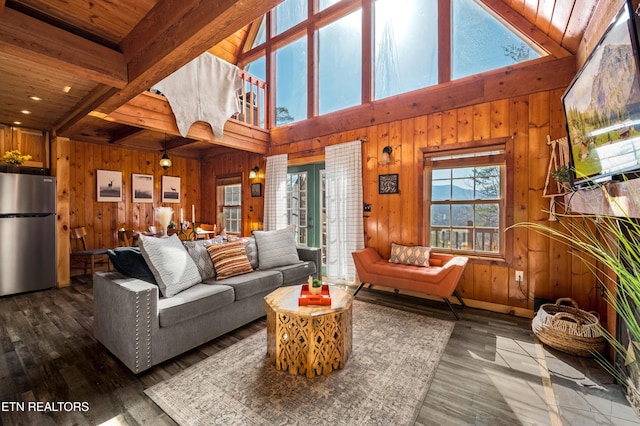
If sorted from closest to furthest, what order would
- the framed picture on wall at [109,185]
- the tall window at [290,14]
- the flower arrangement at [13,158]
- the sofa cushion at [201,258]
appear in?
A: the sofa cushion at [201,258], the flower arrangement at [13,158], the tall window at [290,14], the framed picture on wall at [109,185]

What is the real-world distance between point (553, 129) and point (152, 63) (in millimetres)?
3826

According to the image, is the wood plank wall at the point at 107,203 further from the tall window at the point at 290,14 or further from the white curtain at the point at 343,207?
the white curtain at the point at 343,207

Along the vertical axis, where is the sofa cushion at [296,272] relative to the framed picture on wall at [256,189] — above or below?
below

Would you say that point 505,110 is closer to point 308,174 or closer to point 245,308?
point 308,174

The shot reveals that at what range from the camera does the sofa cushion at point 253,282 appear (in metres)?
2.68

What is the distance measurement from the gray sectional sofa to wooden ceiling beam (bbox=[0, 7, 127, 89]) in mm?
1558

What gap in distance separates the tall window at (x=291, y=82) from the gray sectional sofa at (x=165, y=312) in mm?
3127

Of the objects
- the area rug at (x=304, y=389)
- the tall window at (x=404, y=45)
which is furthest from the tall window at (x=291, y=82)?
the area rug at (x=304, y=389)

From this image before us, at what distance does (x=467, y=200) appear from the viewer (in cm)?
343

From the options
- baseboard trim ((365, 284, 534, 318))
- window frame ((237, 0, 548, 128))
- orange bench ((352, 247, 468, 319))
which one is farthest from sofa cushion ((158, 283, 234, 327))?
window frame ((237, 0, 548, 128))

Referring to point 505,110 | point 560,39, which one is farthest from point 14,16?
point 560,39

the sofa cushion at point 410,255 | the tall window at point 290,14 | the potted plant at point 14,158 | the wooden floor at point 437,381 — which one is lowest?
the wooden floor at point 437,381

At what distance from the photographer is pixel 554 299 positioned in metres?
2.88

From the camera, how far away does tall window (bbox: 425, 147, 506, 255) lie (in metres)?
3.26
